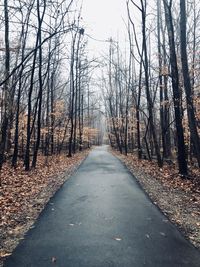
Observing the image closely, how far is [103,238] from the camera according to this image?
5641mm

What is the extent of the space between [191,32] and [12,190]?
816 inches

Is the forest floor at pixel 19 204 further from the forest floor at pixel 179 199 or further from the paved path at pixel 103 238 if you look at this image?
the forest floor at pixel 179 199

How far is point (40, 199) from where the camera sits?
938 cm

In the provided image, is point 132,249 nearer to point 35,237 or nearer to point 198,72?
point 35,237

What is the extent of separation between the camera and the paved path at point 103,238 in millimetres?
4621

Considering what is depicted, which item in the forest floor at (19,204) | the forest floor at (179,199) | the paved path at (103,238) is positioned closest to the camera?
the paved path at (103,238)

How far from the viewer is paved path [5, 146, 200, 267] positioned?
4.62m

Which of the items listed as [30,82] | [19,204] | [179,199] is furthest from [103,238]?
[30,82]

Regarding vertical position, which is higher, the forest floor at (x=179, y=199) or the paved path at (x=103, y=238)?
the paved path at (x=103, y=238)

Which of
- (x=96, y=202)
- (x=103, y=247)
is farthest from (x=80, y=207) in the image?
(x=103, y=247)

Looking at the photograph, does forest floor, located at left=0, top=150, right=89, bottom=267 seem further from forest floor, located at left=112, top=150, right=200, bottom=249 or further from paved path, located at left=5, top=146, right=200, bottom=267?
forest floor, located at left=112, top=150, right=200, bottom=249

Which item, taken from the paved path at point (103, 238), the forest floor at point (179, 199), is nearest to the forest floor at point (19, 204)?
the paved path at point (103, 238)

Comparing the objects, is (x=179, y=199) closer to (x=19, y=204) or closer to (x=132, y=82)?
(x=19, y=204)

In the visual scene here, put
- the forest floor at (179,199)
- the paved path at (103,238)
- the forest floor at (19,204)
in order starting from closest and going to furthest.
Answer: the paved path at (103,238)
the forest floor at (19,204)
the forest floor at (179,199)
